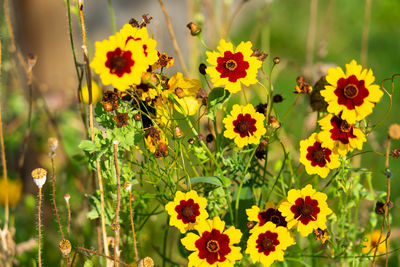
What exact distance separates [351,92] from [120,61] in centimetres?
35

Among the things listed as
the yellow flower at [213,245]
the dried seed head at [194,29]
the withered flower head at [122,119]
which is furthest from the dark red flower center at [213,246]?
the dried seed head at [194,29]

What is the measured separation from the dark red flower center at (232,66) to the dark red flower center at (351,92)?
0.15m

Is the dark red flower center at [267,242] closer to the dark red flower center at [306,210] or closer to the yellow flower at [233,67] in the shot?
the dark red flower center at [306,210]

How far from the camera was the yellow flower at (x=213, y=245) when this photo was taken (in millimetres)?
721

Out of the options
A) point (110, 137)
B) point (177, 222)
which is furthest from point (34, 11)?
point (177, 222)

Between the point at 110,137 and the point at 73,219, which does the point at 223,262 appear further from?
the point at 73,219

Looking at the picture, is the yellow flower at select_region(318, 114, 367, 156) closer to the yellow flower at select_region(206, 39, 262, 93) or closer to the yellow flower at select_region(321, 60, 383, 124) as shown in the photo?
the yellow flower at select_region(321, 60, 383, 124)

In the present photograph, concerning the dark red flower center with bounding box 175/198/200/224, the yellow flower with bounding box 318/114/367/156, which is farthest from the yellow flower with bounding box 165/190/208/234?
the yellow flower with bounding box 318/114/367/156

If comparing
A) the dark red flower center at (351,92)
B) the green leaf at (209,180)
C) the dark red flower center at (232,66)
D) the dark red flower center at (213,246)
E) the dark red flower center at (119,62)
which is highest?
the dark red flower center at (232,66)

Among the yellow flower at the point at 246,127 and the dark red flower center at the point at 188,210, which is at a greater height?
the yellow flower at the point at 246,127

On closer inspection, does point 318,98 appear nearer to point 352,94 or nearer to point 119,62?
point 352,94

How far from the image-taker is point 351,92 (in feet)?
2.22

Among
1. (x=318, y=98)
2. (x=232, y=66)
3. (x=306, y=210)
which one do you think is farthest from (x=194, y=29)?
(x=306, y=210)

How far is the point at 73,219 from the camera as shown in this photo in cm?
132
